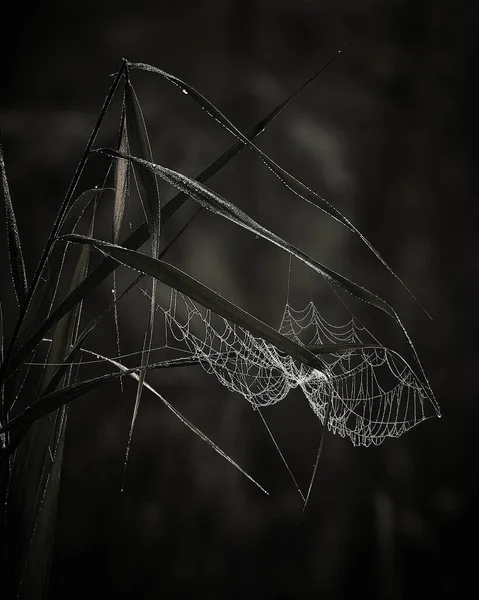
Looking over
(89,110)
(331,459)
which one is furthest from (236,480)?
(89,110)

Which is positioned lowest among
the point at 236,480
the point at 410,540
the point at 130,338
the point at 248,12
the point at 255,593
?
the point at 255,593

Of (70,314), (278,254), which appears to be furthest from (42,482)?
(278,254)

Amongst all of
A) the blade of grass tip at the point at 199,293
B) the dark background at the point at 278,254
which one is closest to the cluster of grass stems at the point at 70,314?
the blade of grass tip at the point at 199,293

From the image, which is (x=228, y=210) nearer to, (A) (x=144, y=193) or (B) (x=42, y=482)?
(A) (x=144, y=193)

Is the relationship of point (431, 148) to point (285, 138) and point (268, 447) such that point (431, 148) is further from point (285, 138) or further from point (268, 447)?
point (268, 447)

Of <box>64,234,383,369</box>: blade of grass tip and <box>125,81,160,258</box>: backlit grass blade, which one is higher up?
<box>125,81,160,258</box>: backlit grass blade

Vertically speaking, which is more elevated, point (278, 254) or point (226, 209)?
point (278, 254)

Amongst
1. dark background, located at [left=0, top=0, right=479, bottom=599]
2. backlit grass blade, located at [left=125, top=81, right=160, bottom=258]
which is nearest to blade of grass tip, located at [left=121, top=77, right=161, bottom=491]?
backlit grass blade, located at [left=125, top=81, right=160, bottom=258]

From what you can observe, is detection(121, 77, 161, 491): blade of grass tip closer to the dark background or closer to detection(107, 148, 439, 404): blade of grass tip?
detection(107, 148, 439, 404): blade of grass tip
